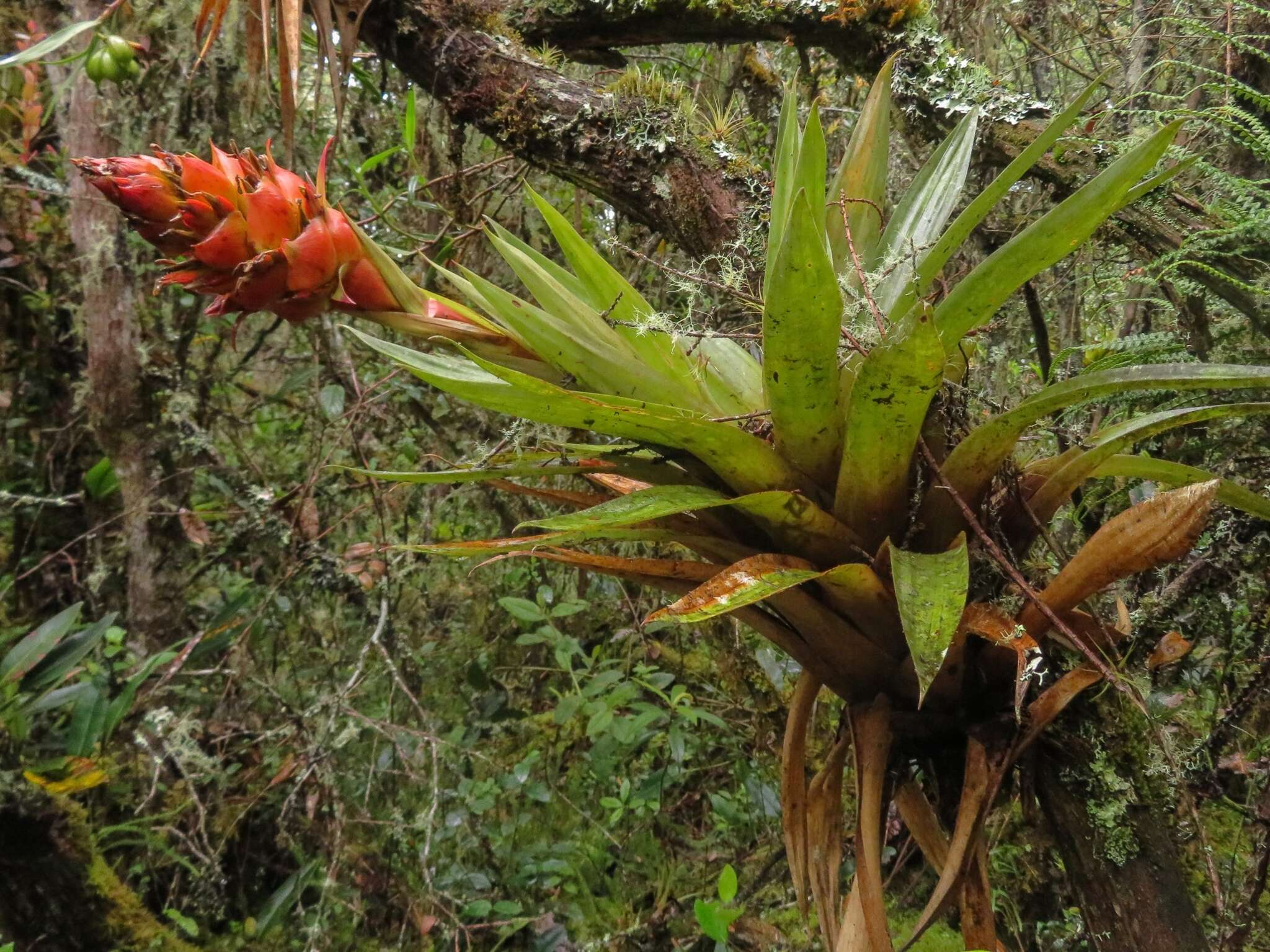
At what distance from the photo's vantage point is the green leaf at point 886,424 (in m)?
0.57

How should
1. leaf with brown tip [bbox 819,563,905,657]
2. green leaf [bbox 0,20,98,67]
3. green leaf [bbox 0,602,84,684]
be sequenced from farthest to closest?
1. green leaf [bbox 0,602,84,684]
2. green leaf [bbox 0,20,98,67]
3. leaf with brown tip [bbox 819,563,905,657]

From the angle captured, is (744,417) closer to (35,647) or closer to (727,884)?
(727,884)

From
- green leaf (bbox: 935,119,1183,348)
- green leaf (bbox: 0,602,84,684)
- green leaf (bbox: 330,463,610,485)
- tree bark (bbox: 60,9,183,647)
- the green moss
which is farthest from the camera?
tree bark (bbox: 60,9,183,647)

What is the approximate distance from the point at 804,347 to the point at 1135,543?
12.3 inches

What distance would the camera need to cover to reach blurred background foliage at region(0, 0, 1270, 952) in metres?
1.33

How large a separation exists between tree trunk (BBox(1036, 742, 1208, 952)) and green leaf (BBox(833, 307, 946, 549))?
28 cm

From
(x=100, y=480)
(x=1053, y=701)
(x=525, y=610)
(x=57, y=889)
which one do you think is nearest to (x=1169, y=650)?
(x=1053, y=701)

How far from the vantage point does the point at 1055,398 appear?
0.61m

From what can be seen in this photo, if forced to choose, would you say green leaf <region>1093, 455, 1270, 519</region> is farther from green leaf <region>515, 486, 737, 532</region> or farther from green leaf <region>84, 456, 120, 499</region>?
green leaf <region>84, 456, 120, 499</region>

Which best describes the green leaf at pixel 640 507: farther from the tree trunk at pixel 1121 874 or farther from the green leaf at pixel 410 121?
the green leaf at pixel 410 121

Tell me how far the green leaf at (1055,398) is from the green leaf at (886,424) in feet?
0.15

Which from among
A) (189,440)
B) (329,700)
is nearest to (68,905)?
(329,700)

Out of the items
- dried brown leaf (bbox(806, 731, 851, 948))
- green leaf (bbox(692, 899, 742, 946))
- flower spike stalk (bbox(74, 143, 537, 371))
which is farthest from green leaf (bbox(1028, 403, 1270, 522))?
green leaf (bbox(692, 899, 742, 946))

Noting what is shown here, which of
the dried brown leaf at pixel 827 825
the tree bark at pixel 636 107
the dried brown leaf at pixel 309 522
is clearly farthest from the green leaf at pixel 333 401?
the dried brown leaf at pixel 827 825
